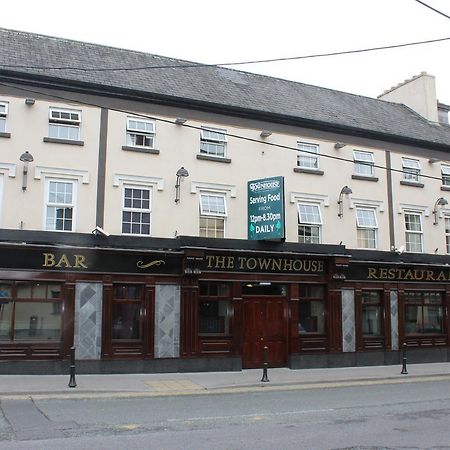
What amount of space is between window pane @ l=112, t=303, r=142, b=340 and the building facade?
46 mm

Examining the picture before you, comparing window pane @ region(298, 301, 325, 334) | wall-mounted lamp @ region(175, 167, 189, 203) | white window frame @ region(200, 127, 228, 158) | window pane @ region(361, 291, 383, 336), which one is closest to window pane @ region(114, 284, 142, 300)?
wall-mounted lamp @ region(175, 167, 189, 203)

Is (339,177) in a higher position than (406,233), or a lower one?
higher

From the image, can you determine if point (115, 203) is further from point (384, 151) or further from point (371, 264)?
point (384, 151)

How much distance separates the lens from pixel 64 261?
16.2 m

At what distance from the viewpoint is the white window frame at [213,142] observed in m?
19.0

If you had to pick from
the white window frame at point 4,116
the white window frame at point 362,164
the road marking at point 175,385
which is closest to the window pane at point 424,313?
the white window frame at point 362,164

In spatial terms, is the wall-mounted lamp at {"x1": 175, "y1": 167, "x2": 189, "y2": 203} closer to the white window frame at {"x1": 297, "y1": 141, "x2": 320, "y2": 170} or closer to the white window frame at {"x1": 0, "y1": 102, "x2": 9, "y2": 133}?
the white window frame at {"x1": 297, "y1": 141, "x2": 320, "y2": 170}

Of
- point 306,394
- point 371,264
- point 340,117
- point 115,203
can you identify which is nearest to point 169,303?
point 115,203

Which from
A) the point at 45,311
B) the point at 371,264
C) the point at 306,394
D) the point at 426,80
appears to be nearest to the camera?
the point at 306,394

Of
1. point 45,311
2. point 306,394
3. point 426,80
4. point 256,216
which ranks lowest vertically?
point 306,394

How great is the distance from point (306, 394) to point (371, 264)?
7940 millimetres

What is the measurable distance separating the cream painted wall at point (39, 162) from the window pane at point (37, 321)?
227cm

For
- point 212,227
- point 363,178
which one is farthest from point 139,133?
point 363,178

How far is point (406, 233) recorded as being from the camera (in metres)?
22.0
